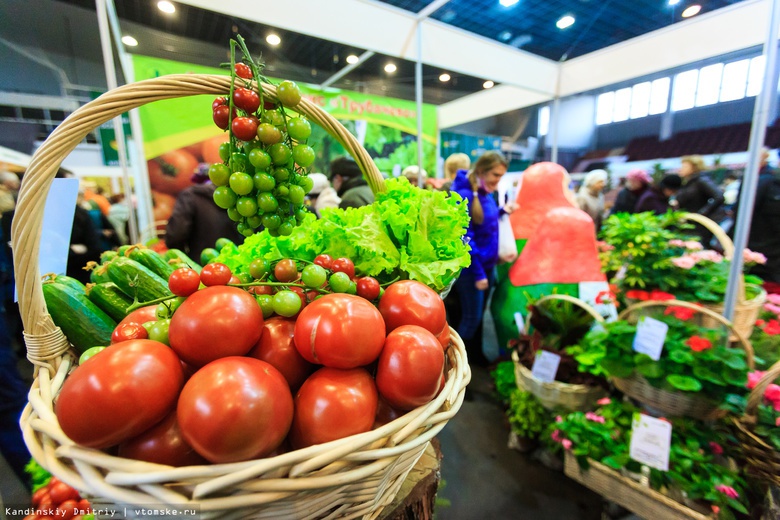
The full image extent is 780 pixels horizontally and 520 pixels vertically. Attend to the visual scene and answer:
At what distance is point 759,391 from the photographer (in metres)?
1.02

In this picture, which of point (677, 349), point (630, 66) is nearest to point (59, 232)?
point (677, 349)

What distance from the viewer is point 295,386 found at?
0.63 meters

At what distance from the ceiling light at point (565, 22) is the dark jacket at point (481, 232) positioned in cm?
177

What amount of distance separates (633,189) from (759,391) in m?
2.69

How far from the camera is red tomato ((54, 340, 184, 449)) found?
449 millimetres

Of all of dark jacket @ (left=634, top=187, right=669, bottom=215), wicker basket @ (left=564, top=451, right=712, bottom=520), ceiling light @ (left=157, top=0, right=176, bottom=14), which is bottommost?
wicker basket @ (left=564, top=451, right=712, bottom=520)

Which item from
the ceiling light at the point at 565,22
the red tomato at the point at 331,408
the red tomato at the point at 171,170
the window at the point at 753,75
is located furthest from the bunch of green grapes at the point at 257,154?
the ceiling light at the point at 565,22

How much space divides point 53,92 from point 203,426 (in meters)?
2.78

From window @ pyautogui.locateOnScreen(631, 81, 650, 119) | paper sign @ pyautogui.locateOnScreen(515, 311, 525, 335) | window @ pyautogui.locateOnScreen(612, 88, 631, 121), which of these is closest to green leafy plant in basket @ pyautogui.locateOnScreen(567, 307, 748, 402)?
paper sign @ pyautogui.locateOnScreen(515, 311, 525, 335)

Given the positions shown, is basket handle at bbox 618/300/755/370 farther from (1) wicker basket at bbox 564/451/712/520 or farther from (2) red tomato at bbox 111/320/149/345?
(2) red tomato at bbox 111/320/149/345

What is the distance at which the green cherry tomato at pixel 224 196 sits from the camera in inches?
26.0

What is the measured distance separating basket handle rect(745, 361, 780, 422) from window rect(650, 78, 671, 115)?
2.97 m

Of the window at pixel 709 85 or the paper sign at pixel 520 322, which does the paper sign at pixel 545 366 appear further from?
the window at pixel 709 85

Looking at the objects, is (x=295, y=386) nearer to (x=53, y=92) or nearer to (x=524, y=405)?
(x=524, y=405)
